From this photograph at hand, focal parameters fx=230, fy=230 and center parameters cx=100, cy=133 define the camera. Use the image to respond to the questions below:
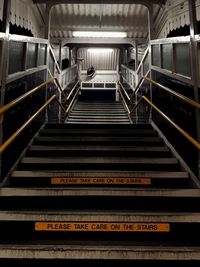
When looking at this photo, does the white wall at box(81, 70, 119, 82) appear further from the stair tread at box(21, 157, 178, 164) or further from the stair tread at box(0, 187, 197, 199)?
the stair tread at box(0, 187, 197, 199)

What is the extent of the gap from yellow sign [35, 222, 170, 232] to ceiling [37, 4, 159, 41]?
591 centimetres

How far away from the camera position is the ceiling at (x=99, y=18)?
6.24 metres

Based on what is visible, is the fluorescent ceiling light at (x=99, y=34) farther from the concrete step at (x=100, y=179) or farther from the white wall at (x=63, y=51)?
the concrete step at (x=100, y=179)

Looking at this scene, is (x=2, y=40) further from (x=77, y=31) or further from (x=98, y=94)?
(x=98, y=94)

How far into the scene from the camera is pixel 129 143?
3352mm

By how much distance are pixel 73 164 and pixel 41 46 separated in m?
2.65

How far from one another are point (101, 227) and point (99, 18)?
21.0 ft

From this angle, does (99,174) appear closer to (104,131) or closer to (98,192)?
(98,192)

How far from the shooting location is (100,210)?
2.05m

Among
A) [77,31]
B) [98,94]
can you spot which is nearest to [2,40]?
[77,31]

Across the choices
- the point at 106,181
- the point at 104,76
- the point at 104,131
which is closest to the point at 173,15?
the point at 104,131

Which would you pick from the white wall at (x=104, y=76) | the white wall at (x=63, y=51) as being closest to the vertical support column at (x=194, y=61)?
the white wall at (x=63, y=51)
